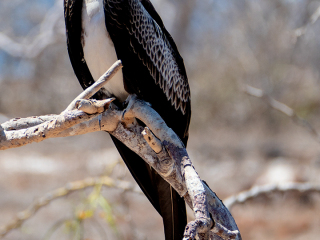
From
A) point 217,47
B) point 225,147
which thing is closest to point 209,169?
point 225,147

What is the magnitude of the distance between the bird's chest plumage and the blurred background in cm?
388

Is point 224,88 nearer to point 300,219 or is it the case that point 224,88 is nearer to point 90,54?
point 300,219

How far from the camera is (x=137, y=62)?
230 centimetres

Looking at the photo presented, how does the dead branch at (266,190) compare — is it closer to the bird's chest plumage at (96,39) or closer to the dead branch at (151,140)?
the dead branch at (151,140)

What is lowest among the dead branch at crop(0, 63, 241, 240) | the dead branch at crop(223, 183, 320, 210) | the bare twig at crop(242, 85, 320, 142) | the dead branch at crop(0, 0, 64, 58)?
the dead branch at crop(0, 63, 241, 240)

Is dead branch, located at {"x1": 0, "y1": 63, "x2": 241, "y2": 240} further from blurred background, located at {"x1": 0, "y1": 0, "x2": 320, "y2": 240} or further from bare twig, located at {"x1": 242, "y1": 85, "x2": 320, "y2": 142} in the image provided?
blurred background, located at {"x1": 0, "y1": 0, "x2": 320, "y2": 240}

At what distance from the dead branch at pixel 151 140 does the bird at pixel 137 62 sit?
274 mm

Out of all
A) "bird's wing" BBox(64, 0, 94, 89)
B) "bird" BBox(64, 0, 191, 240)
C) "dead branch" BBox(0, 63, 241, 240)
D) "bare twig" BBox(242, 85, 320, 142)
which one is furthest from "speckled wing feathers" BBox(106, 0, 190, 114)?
"bare twig" BBox(242, 85, 320, 142)

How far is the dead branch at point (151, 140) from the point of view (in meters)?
1.19

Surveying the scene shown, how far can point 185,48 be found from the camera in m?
10.9

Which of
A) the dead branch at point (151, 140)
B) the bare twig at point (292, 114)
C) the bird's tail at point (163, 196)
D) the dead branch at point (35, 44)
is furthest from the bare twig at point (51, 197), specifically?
the dead branch at point (35, 44)

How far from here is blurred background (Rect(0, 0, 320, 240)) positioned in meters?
6.97

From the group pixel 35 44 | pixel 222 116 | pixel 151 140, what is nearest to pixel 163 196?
pixel 151 140

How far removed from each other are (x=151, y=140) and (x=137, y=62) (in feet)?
2.95
